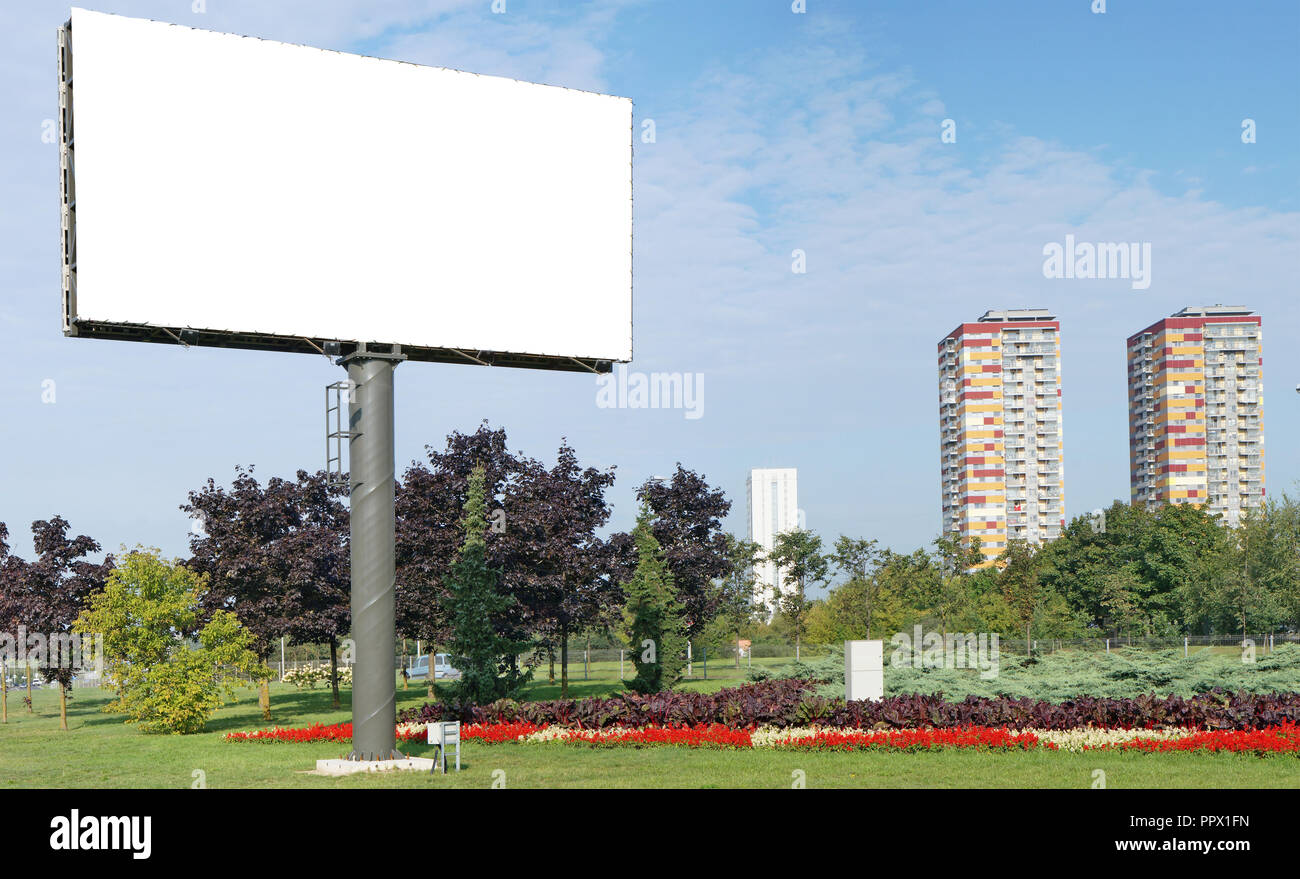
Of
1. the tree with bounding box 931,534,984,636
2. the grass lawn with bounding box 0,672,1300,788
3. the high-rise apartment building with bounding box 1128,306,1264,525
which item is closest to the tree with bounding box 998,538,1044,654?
the tree with bounding box 931,534,984,636

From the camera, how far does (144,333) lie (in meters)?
16.0

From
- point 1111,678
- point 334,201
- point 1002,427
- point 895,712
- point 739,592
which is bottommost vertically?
point 739,592

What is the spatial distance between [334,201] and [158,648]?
1394 cm

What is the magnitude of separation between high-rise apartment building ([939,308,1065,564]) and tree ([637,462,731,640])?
108m

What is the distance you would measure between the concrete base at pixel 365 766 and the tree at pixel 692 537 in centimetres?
1938

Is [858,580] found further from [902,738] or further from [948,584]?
[902,738]

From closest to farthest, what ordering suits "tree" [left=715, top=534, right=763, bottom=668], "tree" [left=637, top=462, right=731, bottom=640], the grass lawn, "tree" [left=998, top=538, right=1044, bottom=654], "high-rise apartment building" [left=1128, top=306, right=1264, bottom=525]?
the grass lawn → "tree" [left=637, top=462, right=731, bottom=640] → "tree" [left=998, top=538, right=1044, bottom=654] → "tree" [left=715, top=534, right=763, bottom=668] → "high-rise apartment building" [left=1128, top=306, right=1264, bottom=525]

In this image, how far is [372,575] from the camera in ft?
54.2

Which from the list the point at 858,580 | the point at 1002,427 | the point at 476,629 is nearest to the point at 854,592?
the point at 858,580

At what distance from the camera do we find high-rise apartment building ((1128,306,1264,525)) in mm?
136750

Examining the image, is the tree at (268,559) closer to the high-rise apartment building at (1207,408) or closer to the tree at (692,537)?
the tree at (692,537)

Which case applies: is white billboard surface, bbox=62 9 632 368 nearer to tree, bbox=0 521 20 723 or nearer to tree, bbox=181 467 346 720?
tree, bbox=181 467 346 720

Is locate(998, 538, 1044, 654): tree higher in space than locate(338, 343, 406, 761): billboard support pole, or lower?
lower
